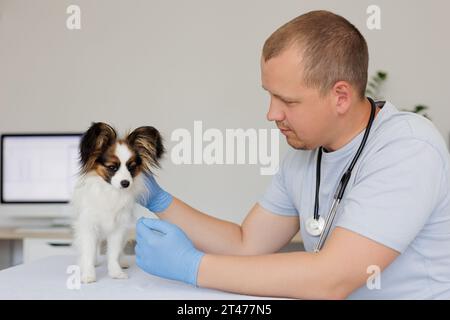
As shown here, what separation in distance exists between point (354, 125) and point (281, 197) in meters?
0.32

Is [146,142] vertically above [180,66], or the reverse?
[180,66]

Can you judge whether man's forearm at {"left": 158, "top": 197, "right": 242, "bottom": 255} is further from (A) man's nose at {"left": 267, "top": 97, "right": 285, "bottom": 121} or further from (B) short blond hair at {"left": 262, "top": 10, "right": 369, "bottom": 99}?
(B) short blond hair at {"left": 262, "top": 10, "right": 369, "bottom": 99}

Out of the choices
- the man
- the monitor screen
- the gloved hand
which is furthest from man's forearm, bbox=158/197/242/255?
the monitor screen

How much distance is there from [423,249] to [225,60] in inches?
103

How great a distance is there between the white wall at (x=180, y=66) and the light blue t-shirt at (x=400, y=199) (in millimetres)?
2243

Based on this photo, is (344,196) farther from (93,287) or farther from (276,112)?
(93,287)

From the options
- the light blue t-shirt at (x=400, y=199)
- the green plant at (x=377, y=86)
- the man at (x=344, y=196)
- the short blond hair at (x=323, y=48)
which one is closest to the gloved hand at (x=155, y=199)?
the man at (x=344, y=196)

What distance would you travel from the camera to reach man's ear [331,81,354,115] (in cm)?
119

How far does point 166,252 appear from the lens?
1148 millimetres

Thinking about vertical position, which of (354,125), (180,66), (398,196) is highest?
(180,66)

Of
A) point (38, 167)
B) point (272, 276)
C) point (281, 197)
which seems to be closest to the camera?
point (272, 276)

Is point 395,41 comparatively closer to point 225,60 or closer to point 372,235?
point 225,60

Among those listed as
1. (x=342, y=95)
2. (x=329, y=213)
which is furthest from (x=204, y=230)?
(x=342, y=95)

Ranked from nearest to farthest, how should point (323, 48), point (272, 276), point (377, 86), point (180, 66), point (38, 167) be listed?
point (272, 276) < point (323, 48) < point (38, 167) < point (377, 86) < point (180, 66)
